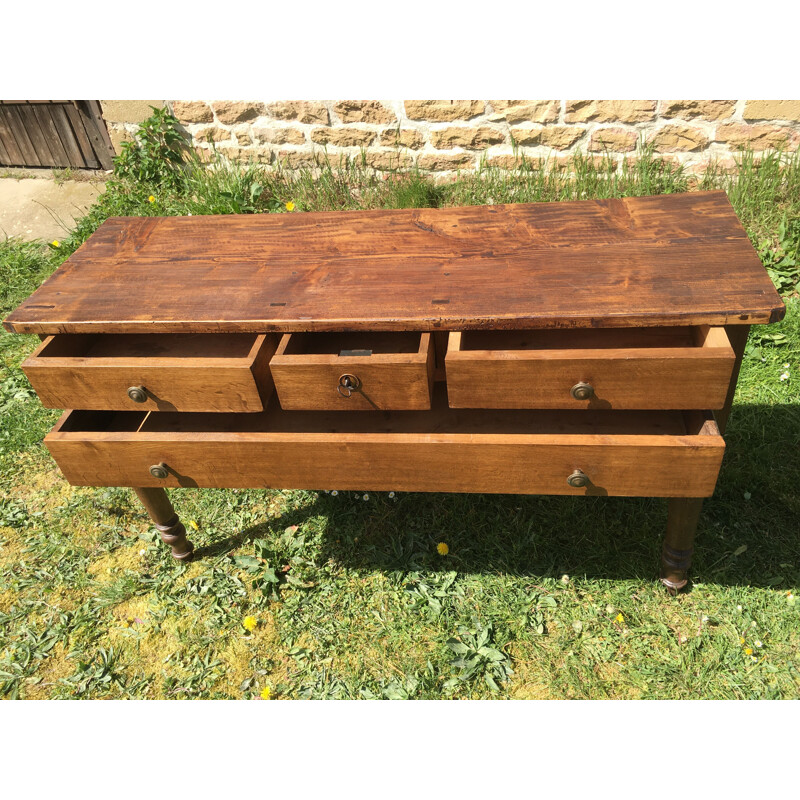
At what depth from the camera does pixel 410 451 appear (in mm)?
2031

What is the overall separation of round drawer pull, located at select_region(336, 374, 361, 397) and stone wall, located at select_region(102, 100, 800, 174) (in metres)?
2.52

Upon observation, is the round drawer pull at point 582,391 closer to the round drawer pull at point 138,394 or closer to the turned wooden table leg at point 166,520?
the round drawer pull at point 138,394

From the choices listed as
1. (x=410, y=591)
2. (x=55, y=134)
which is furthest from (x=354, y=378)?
(x=55, y=134)

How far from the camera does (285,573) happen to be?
2680 millimetres

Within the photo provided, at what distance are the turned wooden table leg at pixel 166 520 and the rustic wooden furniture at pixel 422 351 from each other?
0.05 meters

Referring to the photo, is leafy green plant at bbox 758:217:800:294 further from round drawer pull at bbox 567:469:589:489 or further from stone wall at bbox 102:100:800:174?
round drawer pull at bbox 567:469:589:489

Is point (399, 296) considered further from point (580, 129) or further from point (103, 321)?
point (580, 129)

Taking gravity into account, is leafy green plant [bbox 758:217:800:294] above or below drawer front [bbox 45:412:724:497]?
below

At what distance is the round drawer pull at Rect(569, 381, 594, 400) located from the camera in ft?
6.20

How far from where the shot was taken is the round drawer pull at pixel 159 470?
218cm

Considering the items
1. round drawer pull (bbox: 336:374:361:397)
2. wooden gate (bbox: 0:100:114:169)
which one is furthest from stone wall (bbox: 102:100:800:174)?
round drawer pull (bbox: 336:374:361:397)

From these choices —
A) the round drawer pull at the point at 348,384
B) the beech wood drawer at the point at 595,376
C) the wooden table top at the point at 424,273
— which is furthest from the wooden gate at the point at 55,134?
the beech wood drawer at the point at 595,376
